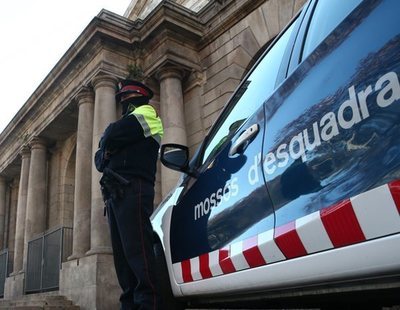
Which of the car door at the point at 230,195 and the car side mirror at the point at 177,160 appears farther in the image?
the car side mirror at the point at 177,160

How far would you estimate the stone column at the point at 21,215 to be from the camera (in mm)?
12711

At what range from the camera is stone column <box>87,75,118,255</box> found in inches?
325

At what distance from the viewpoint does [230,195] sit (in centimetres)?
209

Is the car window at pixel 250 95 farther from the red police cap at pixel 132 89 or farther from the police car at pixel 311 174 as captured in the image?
the red police cap at pixel 132 89

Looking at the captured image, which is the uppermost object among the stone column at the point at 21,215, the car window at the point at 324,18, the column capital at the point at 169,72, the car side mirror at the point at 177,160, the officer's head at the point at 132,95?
the column capital at the point at 169,72

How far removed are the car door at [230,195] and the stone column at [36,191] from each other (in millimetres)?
10630

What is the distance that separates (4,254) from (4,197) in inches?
130

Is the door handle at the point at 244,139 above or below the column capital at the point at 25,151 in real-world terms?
below

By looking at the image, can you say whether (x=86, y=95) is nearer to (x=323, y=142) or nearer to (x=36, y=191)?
(x=36, y=191)

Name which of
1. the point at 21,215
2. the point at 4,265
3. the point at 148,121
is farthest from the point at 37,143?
the point at 148,121

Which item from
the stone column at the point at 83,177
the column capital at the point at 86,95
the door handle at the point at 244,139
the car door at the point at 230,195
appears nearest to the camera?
the car door at the point at 230,195

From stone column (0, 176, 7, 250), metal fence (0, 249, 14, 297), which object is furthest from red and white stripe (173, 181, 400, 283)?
stone column (0, 176, 7, 250)

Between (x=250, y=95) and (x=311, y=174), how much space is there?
94cm

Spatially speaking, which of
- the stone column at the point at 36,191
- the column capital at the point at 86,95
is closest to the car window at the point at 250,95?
the column capital at the point at 86,95
